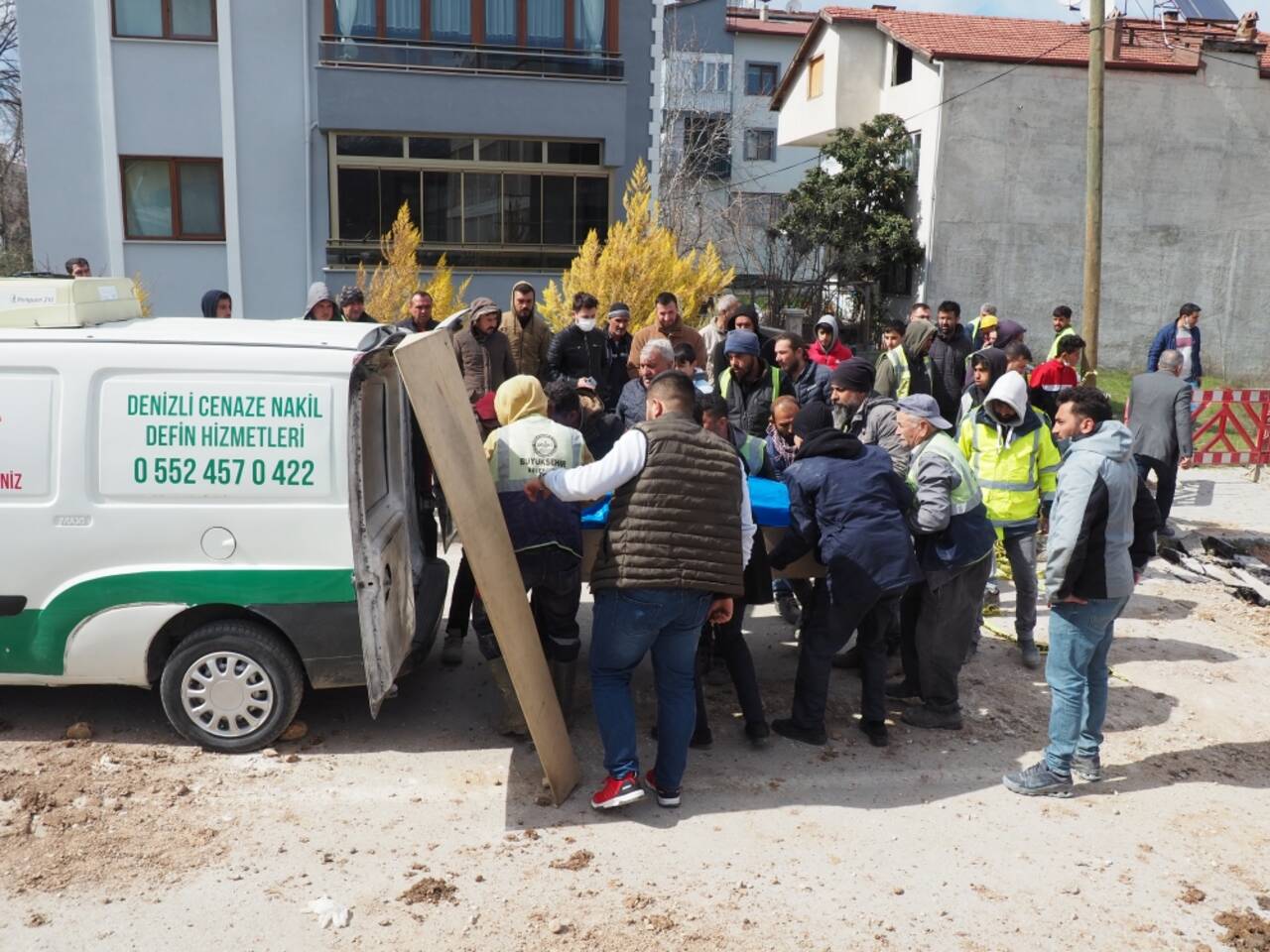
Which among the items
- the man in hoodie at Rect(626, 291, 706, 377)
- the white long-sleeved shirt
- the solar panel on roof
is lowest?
the white long-sleeved shirt

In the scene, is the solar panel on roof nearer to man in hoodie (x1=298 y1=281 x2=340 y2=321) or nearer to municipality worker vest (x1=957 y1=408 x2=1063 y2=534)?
municipality worker vest (x1=957 y1=408 x2=1063 y2=534)

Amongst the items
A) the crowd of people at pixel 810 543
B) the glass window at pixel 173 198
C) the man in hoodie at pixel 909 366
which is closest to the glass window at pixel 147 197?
the glass window at pixel 173 198

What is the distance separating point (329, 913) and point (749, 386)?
189 inches

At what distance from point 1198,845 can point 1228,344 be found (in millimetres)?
22595

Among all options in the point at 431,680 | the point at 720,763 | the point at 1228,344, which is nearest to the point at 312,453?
the point at 431,680

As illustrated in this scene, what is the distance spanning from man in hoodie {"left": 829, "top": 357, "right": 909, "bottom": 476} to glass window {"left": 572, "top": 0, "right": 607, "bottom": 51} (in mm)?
12212

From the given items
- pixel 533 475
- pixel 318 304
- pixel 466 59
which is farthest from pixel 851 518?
pixel 466 59

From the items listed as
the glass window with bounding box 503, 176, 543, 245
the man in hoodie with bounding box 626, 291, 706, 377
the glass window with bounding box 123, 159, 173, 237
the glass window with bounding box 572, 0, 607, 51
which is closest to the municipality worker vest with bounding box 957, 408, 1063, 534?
the man in hoodie with bounding box 626, 291, 706, 377

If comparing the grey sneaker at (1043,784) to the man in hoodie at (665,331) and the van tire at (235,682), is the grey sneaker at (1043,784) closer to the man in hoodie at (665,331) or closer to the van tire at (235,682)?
the van tire at (235,682)

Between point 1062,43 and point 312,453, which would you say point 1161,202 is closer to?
point 1062,43

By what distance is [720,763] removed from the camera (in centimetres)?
561

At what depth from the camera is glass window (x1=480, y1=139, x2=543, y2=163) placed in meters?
17.6

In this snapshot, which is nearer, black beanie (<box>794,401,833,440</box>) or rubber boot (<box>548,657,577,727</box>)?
rubber boot (<box>548,657,577,727</box>)

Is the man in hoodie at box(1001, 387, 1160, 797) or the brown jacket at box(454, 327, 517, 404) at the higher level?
the brown jacket at box(454, 327, 517, 404)
